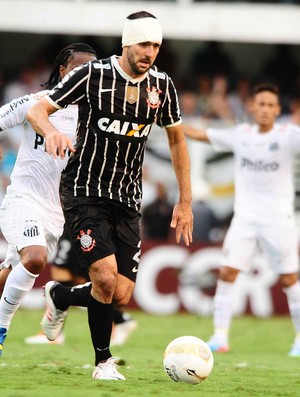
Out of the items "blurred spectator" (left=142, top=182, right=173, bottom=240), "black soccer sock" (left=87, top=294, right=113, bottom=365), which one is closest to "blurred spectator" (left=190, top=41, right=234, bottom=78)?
"blurred spectator" (left=142, top=182, right=173, bottom=240)

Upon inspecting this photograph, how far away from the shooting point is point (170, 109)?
335 inches

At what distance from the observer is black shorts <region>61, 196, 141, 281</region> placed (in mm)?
8125

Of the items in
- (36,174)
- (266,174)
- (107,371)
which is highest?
(266,174)

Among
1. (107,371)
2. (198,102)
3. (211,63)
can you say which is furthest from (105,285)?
(211,63)

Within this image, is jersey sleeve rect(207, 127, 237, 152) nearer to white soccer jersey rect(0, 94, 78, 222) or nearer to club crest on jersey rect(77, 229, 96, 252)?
white soccer jersey rect(0, 94, 78, 222)

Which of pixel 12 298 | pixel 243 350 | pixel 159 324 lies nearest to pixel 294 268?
pixel 243 350

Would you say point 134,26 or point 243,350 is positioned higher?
point 134,26

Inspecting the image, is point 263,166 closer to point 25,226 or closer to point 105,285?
point 25,226

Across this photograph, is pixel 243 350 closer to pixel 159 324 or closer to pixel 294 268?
pixel 294 268

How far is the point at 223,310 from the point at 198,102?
808 cm

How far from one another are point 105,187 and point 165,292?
906 cm

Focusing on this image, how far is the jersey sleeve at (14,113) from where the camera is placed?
922 centimetres

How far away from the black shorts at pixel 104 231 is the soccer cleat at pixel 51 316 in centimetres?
100

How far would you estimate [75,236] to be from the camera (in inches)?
324
